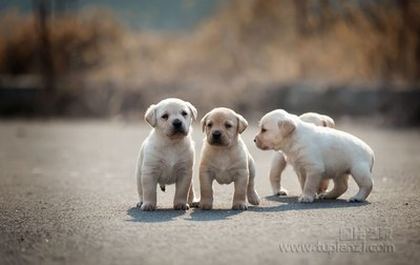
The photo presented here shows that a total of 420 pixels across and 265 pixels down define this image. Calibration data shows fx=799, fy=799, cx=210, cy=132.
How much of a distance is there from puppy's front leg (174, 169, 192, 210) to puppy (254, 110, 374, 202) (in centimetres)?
116

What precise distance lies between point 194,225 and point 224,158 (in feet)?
4.43

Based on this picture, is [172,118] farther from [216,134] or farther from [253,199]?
[253,199]

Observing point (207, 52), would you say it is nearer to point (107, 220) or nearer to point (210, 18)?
point (210, 18)

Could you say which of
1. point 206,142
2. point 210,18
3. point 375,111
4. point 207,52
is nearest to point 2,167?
point 206,142

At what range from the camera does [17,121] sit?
88.5 ft

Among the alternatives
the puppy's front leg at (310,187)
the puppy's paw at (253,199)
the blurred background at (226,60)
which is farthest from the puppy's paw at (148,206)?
the blurred background at (226,60)

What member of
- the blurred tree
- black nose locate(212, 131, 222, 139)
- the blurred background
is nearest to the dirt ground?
black nose locate(212, 131, 222, 139)

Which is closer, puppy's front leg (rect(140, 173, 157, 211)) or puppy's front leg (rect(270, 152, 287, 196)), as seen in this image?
puppy's front leg (rect(140, 173, 157, 211))

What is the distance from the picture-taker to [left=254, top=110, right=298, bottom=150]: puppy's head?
359 inches

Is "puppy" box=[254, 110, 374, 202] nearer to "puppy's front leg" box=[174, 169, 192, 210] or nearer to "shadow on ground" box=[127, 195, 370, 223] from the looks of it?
"shadow on ground" box=[127, 195, 370, 223]

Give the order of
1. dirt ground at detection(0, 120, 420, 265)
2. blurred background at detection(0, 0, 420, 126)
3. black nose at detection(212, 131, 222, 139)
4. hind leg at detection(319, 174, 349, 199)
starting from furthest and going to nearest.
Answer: blurred background at detection(0, 0, 420, 126) < hind leg at detection(319, 174, 349, 199) < black nose at detection(212, 131, 222, 139) < dirt ground at detection(0, 120, 420, 265)

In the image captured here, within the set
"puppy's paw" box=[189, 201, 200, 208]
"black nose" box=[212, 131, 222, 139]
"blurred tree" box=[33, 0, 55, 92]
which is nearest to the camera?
"black nose" box=[212, 131, 222, 139]

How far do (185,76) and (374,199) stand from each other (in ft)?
73.9

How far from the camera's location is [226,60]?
30891 millimetres
